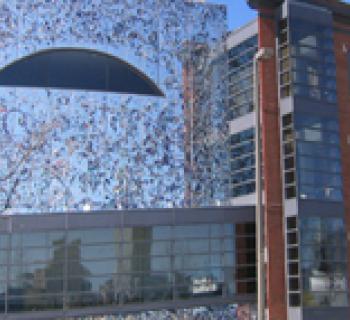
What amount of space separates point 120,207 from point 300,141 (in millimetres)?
8802

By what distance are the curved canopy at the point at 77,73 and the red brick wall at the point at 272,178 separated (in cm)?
614

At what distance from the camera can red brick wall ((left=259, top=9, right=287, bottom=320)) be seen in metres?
28.7

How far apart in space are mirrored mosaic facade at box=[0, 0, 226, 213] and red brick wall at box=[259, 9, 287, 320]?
4725 millimetres

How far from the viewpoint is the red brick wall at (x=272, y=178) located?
28.7 metres

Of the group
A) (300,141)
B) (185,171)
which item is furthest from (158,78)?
(300,141)

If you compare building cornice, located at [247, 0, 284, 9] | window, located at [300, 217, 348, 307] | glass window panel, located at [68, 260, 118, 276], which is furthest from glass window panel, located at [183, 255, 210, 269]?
building cornice, located at [247, 0, 284, 9]

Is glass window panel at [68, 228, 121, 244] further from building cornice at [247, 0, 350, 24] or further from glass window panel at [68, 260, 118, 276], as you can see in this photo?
building cornice at [247, 0, 350, 24]

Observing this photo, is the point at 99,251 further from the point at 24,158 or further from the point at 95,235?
the point at 24,158

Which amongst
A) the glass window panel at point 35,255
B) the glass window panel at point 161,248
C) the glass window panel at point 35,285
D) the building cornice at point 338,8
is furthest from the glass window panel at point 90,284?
the building cornice at point 338,8

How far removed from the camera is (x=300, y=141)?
29.6m

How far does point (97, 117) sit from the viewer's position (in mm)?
33188

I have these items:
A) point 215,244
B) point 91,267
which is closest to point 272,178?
point 215,244

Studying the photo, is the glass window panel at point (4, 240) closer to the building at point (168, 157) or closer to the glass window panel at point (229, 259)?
the building at point (168, 157)

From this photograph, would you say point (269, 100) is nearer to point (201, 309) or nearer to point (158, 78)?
point (158, 78)
